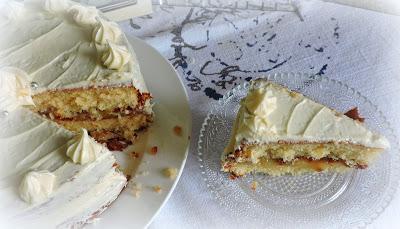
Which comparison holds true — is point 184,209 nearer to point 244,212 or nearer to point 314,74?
point 244,212

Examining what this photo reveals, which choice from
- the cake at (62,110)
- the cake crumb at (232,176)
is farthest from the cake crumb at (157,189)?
the cake crumb at (232,176)

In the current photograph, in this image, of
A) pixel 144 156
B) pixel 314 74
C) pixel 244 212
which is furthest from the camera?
pixel 314 74

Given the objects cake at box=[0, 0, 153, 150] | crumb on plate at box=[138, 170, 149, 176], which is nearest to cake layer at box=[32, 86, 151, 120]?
cake at box=[0, 0, 153, 150]

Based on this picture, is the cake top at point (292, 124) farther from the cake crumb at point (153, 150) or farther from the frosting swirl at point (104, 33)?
the frosting swirl at point (104, 33)

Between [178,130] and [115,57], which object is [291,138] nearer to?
[178,130]

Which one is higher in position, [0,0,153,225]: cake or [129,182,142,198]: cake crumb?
[0,0,153,225]: cake

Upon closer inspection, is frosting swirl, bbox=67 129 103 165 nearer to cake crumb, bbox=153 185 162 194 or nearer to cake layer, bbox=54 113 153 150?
cake crumb, bbox=153 185 162 194

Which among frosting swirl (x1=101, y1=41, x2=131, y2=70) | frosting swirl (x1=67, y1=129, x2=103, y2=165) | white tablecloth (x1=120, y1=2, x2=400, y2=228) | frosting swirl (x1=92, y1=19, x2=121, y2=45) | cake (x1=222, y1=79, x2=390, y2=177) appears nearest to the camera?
frosting swirl (x1=67, y1=129, x2=103, y2=165)

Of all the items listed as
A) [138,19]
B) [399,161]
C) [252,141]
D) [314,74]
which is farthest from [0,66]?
[399,161]
